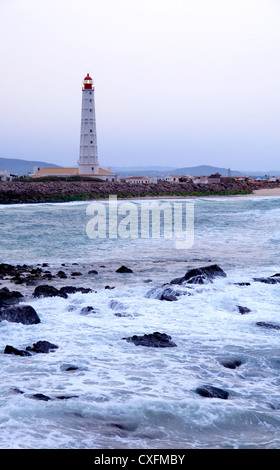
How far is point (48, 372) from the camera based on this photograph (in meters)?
6.93

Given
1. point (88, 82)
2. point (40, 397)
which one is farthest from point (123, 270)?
point (88, 82)

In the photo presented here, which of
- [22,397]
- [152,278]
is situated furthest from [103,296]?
[22,397]

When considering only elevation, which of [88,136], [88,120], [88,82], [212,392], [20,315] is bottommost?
[212,392]

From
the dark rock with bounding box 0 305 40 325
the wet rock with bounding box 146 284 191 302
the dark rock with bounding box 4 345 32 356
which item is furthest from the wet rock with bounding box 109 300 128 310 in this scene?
the dark rock with bounding box 4 345 32 356

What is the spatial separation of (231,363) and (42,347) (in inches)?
104

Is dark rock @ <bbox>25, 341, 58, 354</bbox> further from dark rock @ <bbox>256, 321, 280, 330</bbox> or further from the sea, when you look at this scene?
dark rock @ <bbox>256, 321, 280, 330</bbox>

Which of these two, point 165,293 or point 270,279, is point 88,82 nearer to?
point 270,279

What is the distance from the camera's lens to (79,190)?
2391 inches

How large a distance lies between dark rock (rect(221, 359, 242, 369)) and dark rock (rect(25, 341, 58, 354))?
2.39 metres

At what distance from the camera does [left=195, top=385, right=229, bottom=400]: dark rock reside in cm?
631

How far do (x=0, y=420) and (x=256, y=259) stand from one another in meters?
12.2

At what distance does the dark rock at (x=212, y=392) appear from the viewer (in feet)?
20.7

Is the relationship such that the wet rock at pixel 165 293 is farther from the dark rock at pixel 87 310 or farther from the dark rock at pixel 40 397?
the dark rock at pixel 40 397
